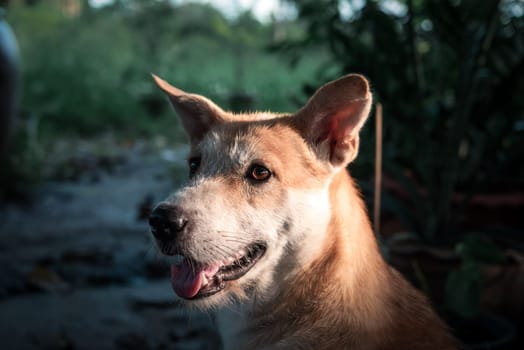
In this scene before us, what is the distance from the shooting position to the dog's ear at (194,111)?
295 cm

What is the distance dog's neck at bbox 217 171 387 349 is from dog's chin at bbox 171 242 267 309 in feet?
0.43

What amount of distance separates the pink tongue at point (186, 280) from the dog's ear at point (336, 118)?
78 centimetres

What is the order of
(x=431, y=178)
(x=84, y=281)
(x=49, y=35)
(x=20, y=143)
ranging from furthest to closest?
(x=49, y=35), (x=20, y=143), (x=84, y=281), (x=431, y=178)

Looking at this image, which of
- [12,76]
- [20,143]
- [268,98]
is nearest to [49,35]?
[268,98]

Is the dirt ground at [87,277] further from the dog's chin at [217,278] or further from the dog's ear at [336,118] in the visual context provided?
the dog's ear at [336,118]

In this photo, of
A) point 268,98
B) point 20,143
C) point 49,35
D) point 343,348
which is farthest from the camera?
point 49,35

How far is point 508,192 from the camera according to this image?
4758mm

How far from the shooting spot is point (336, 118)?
2.62 metres

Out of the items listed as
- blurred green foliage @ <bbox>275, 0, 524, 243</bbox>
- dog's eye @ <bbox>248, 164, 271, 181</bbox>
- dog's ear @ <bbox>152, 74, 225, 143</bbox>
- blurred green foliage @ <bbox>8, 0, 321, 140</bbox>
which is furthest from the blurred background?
blurred green foliage @ <bbox>8, 0, 321, 140</bbox>

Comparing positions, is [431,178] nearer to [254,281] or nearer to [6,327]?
[254,281]

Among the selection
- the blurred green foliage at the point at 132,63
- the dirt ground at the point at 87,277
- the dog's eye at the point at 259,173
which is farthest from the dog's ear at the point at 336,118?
the blurred green foliage at the point at 132,63

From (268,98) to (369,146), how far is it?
7.20 metres

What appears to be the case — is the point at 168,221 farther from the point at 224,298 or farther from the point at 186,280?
the point at 224,298

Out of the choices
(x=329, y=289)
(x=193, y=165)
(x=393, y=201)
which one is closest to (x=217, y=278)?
(x=329, y=289)
